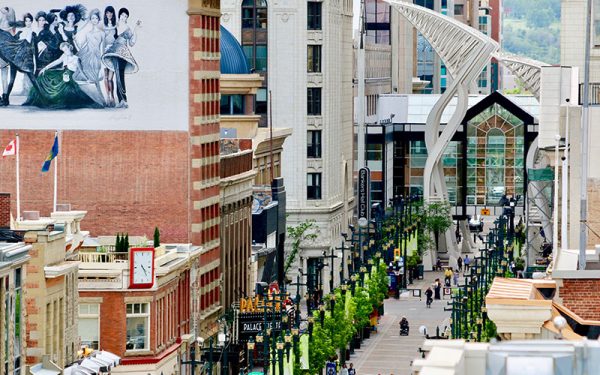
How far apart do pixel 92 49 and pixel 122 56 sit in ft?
4.05

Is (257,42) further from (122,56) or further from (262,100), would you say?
(122,56)

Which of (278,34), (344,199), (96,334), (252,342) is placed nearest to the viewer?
(96,334)

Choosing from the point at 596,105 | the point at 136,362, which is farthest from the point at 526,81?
the point at 596,105

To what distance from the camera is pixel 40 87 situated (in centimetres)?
9600

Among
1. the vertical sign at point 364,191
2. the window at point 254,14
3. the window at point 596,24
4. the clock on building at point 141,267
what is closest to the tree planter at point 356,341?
the window at point 254,14

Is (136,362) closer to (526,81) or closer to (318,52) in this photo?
(526,81)

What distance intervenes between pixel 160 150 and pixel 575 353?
66697mm

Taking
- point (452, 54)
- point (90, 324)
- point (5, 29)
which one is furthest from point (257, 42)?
point (90, 324)

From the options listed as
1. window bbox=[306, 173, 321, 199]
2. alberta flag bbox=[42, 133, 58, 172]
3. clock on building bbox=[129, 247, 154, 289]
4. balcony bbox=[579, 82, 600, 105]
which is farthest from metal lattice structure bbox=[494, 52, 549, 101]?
balcony bbox=[579, 82, 600, 105]

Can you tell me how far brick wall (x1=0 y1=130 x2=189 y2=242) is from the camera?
95250mm

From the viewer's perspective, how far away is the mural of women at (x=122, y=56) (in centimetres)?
9488

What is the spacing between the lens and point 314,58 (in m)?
160

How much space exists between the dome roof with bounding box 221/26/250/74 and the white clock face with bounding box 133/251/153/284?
4025cm

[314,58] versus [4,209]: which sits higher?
[314,58]
